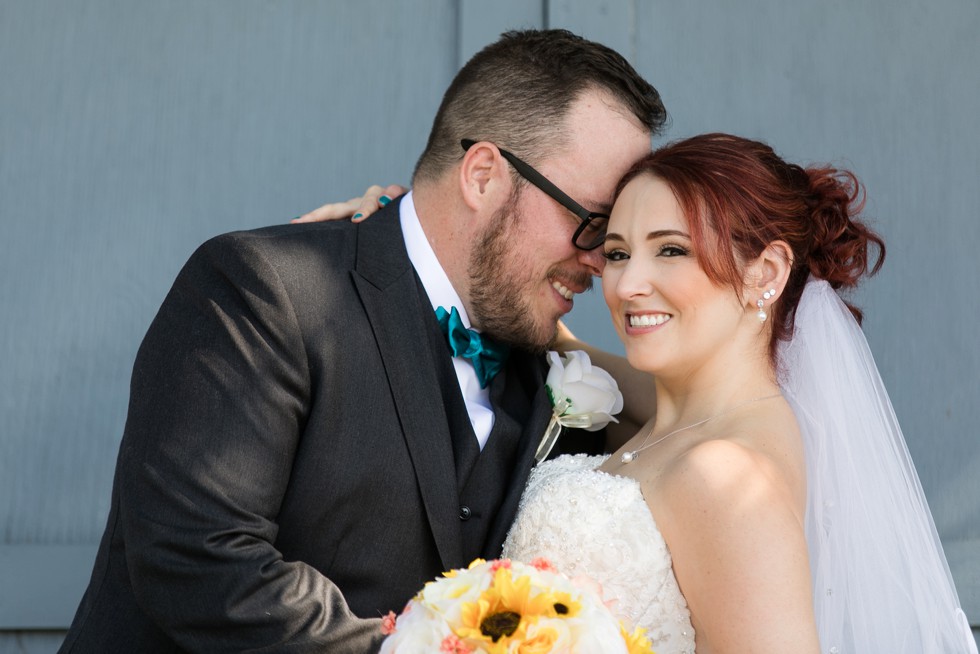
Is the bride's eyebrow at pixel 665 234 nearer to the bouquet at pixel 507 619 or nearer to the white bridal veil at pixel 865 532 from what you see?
the white bridal veil at pixel 865 532

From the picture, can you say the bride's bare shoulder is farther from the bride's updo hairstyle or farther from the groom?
the groom

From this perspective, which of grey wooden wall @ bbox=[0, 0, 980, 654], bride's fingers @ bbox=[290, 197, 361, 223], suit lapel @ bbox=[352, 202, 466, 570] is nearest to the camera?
suit lapel @ bbox=[352, 202, 466, 570]

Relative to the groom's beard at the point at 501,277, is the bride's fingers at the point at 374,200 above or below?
above

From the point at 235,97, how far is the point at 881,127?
248cm

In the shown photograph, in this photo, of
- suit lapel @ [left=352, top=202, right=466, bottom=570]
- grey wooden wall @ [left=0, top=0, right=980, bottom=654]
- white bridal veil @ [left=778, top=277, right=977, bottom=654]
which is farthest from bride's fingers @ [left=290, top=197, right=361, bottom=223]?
white bridal veil @ [left=778, top=277, right=977, bottom=654]

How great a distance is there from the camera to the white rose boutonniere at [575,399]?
288 cm

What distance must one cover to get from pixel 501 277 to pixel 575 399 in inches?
15.9

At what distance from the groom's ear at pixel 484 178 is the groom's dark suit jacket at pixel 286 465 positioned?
376 mm

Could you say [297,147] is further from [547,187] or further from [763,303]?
[763,303]

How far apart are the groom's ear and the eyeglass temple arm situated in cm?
4

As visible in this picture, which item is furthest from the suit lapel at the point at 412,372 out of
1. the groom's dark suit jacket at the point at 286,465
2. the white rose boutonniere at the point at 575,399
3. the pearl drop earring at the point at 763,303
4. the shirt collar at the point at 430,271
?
the pearl drop earring at the point at 763,303

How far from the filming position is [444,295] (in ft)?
9.42

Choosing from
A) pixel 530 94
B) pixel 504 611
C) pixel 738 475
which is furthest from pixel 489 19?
pixel 504 611

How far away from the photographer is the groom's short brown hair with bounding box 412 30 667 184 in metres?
2.95
